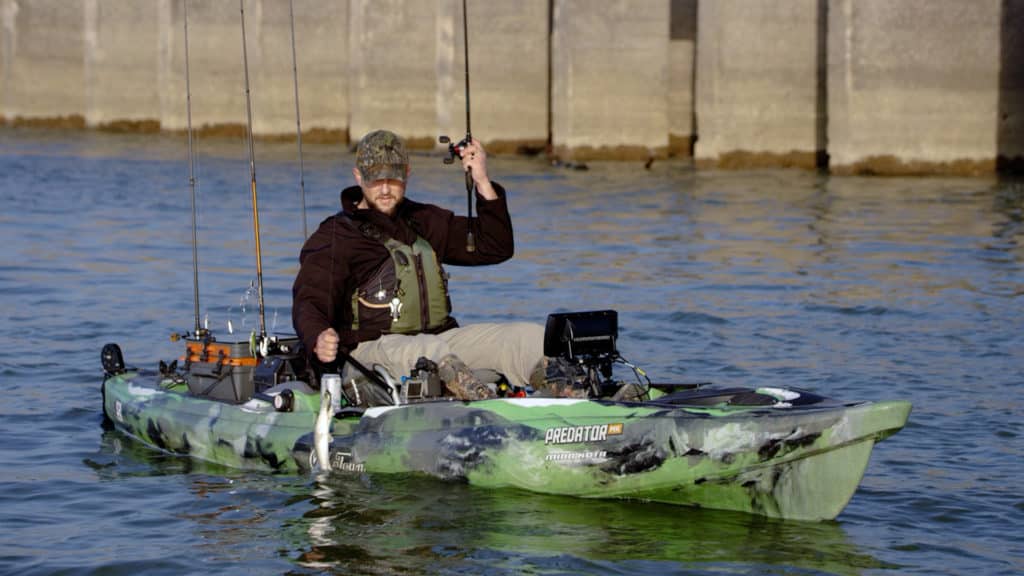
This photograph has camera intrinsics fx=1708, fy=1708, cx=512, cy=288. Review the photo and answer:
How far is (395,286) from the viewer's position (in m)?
7.75

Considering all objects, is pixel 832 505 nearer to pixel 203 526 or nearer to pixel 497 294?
pixel 203 526

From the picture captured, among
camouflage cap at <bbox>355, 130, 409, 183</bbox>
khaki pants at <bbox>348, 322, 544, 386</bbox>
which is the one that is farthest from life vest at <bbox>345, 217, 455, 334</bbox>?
camouflage cap at <bbox>355, 130, 409, 183</bbox>

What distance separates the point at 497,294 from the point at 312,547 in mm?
7647

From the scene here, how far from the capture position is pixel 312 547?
6934 mm

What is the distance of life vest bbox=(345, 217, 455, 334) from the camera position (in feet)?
25.4

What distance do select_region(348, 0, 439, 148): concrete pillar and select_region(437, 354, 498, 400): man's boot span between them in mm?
25655

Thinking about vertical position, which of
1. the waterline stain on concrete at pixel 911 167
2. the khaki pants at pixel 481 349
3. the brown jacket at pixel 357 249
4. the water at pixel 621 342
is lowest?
the water at pixel 621 342

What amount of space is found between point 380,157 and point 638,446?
1.82 meters

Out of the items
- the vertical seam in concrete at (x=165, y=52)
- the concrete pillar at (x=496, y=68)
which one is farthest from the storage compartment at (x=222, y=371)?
the vertical seam in concrete at (x=165, y=52)

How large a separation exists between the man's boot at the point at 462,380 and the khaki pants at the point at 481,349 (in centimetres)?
8

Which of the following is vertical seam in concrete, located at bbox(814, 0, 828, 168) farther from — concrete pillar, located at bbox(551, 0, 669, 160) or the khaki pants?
the khaki pants

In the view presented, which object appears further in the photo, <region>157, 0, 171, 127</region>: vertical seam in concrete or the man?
<region>157, 0, 171, 127</region>: vertical seam in concrete

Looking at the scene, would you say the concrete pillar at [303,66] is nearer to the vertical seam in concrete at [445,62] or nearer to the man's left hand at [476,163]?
the vertical seam in concrete at [445,62]

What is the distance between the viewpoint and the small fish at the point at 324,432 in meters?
7.63
